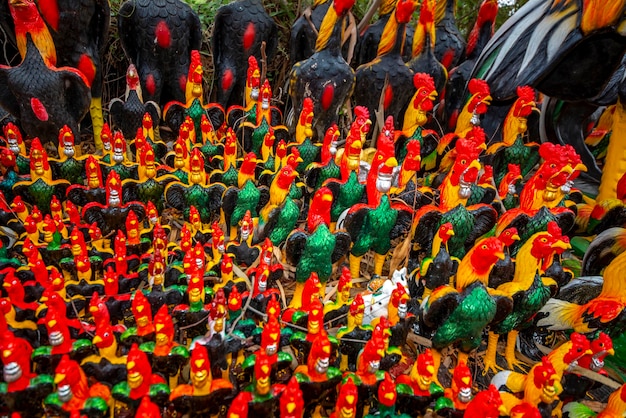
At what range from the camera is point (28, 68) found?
1.72 m

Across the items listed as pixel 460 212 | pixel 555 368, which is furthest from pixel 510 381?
pixel 460 212

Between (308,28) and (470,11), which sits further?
(470,11)

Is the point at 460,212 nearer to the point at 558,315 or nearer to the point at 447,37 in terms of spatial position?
the point at 558,315

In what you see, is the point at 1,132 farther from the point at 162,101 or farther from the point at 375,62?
the point at 375,62

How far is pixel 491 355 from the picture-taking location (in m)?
1.43

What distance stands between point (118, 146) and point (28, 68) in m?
0.46

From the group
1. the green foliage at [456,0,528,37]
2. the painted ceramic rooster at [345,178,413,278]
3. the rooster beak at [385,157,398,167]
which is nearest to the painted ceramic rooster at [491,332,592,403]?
the painted ceramic rooster at [345,178,413,278]

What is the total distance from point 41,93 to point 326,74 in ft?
3.69

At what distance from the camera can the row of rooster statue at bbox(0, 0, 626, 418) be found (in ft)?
3.69

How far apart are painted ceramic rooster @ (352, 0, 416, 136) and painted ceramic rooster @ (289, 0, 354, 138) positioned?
0.34 ft

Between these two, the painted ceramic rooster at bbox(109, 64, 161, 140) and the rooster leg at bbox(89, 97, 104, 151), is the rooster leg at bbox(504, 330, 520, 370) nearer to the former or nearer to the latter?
the painted ceramic rooster at bbox(109, 64, 161, 140)

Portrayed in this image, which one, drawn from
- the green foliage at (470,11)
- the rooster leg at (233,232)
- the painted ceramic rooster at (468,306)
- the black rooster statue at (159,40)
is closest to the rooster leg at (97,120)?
the black rooster statue at (159,40)

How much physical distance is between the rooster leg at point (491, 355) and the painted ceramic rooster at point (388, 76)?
40.6 inches

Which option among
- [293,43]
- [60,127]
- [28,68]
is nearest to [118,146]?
[60,127]
